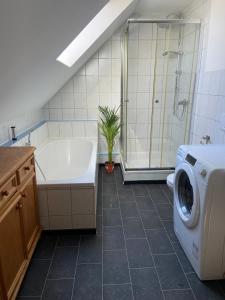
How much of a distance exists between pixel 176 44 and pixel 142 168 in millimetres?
1876

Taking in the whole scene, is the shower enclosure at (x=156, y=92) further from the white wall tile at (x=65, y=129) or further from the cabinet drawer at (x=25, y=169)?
the cabinet drawer at (x=25, y=169)

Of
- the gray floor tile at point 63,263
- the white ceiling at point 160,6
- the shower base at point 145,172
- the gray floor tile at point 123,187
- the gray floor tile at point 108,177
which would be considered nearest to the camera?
the gray floor tile at point 63,263

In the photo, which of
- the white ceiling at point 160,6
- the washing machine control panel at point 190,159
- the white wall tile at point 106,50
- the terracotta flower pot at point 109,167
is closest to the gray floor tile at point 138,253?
the washing machine control panel at point 190,159

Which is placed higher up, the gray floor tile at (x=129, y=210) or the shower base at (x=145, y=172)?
the shower base at (x=145, y=172)

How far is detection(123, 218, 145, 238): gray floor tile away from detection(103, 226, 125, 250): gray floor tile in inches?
2.4

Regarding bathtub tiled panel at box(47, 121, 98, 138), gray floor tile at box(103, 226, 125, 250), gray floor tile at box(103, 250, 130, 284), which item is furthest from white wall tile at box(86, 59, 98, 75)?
gray floor tile at box(103, 250, 130, 284)

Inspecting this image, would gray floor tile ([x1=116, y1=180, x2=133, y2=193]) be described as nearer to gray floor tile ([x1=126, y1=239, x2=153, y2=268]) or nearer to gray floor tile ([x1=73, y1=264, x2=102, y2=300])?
gray floor tile ([x1=126, y1=239, x2=153, y2=268])

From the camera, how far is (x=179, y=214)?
1779mm

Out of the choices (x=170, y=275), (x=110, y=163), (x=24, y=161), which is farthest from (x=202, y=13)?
(x=170, y=275)

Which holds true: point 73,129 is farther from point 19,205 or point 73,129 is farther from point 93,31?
point 19,205

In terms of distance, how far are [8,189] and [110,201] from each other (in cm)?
149

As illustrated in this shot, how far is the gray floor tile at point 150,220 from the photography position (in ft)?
6.98

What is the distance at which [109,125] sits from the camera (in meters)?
3.36

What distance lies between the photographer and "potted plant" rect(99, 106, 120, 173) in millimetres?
3371
